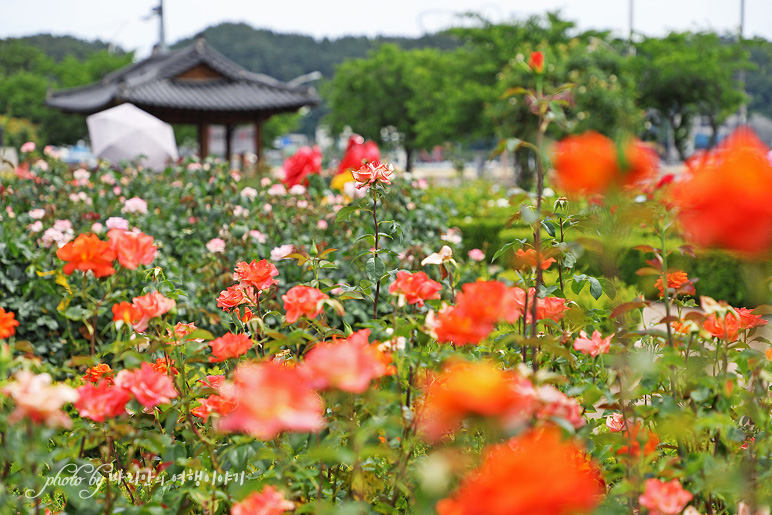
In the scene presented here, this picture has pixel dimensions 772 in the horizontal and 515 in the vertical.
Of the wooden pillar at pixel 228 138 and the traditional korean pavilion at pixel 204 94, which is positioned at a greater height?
the traditional korean pavilion at pixel 204 94

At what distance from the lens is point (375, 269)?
185cm

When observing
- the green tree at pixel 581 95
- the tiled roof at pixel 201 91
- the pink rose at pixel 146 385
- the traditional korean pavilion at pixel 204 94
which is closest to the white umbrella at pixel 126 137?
the tiled roof at pixel 201 91

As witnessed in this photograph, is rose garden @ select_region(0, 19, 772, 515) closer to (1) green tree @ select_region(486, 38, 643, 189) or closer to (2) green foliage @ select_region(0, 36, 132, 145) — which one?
(1) green tree @ select_region(486, 38, 643, 189)

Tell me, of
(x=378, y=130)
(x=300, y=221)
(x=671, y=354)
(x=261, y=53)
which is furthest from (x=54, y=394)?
(x=261, y=53)

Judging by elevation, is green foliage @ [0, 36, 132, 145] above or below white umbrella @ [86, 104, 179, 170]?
above

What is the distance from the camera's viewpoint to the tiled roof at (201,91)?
13.9m

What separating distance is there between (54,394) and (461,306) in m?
0.57

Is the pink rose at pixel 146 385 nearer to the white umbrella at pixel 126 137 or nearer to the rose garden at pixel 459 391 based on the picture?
the rose garden at pixel 459 391

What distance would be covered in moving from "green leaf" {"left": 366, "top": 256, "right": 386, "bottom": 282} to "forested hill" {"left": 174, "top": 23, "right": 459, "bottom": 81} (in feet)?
166

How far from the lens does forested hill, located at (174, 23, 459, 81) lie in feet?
169

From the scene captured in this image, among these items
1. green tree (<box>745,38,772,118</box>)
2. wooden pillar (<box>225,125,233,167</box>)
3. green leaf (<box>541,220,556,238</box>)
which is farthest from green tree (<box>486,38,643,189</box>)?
green tree (<box>745,38,772,118</box>)

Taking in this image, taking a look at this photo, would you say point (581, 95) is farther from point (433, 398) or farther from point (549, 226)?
point (433, 398)

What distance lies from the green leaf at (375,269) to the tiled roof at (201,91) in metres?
12.8

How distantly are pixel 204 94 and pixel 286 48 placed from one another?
141ft
